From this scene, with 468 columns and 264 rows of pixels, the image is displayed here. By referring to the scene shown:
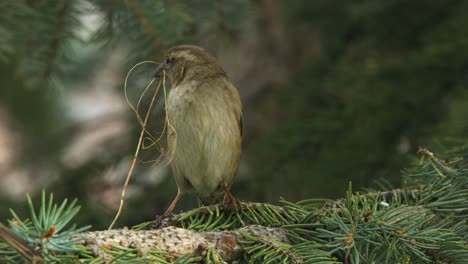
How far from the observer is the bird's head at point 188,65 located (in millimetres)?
4023

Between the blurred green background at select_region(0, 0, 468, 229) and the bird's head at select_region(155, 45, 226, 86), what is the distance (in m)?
0.07

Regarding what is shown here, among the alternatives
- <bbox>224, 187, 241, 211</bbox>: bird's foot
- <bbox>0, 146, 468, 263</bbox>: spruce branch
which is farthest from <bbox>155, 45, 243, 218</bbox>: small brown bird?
<bbox>0, 146, 468, 263</bbox>: spruce branch

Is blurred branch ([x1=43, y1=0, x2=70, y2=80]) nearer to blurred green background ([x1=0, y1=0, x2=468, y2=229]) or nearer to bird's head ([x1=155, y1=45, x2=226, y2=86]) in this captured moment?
blurred green background ([x1=0, y1=0, x2=468, y2=229])

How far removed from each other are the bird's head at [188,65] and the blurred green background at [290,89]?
0.22 feet

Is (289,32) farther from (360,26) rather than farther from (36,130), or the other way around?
(36,130)

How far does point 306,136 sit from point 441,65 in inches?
39.7

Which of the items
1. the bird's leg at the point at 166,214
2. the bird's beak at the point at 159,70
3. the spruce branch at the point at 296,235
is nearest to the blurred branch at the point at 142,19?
the bird's beak at the point at 159,70

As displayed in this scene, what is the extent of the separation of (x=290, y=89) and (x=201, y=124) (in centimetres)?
162

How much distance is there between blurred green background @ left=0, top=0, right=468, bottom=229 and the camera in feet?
13.0

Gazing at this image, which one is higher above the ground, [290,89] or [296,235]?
[290,89]

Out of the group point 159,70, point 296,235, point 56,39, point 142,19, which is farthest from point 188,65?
point 296,235

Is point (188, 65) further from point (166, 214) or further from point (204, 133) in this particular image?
Answer: point (166, 214)

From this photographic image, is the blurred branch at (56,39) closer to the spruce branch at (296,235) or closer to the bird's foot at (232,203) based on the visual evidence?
the bird's foot at (232,203)

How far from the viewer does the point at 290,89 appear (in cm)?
530
